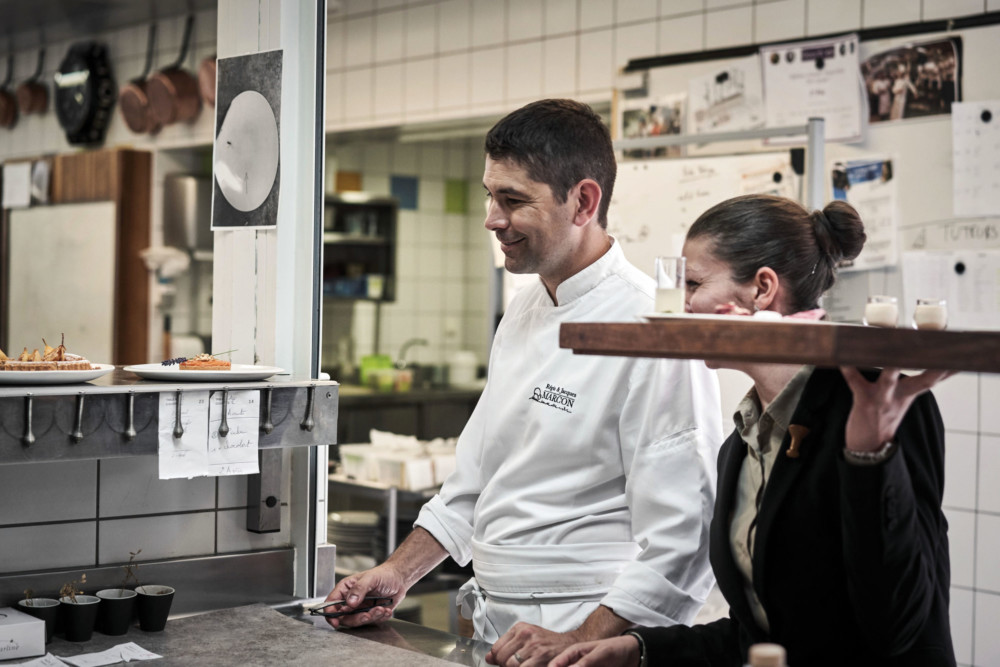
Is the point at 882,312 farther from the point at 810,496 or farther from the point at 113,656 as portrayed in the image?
the point at 113,656

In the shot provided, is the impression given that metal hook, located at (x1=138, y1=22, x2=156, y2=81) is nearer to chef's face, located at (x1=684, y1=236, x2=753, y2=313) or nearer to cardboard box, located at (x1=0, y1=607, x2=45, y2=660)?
cardboard box, located at (x1=0, y1=607, x2=45, y2=660)

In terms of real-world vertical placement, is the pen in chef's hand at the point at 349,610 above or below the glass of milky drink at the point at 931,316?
below

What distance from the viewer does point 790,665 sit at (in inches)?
60.8

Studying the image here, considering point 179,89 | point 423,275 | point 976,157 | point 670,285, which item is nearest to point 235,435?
point 670,285

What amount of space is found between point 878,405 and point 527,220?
0.83 metres

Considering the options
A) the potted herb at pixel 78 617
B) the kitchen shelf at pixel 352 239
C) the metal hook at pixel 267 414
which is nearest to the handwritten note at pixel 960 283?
the metal hook at pixel 267 414

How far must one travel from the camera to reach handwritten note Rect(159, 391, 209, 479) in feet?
6.38

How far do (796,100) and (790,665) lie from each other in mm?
2776

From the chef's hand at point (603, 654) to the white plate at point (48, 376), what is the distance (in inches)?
34.7

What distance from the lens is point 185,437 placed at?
1.97 meters

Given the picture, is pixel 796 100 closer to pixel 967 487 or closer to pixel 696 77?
pixel 696 77

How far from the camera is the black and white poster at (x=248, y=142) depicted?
235 centimetres

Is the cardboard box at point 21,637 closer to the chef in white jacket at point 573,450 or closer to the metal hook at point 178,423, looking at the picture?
the metal hook at point 178,423

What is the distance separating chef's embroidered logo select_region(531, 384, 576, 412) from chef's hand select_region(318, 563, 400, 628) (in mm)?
423
